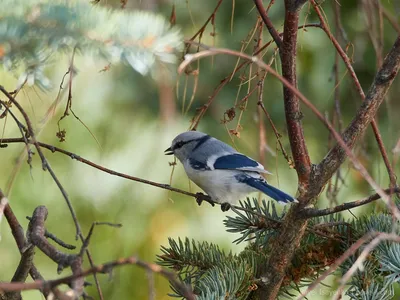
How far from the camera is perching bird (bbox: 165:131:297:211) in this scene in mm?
1665

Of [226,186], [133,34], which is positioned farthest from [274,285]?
[226,186]

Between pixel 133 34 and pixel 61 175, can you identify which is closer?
pixel 133 34

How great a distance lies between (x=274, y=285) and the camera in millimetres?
1010

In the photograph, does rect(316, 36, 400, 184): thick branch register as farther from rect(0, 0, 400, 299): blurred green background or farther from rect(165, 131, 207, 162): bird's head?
rect(165, 131, 207, 162): bird's head

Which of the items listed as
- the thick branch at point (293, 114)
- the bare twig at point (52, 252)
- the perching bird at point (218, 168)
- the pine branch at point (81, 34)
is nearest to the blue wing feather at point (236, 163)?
the perching bird at point (218, 168)

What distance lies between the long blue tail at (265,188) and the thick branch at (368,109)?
277mm

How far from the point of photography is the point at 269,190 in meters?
1.48

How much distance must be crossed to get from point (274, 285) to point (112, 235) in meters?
0.92

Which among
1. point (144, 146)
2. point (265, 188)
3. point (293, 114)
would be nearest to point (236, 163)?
point (265, 188)

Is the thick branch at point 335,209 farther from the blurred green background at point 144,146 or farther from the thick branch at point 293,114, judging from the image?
the blurred green background at point 144,146

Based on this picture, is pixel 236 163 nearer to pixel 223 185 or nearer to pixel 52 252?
pixel 223 185

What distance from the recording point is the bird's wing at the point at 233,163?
1.65 meters

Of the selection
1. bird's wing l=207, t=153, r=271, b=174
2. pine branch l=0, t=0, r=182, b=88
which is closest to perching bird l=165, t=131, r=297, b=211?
bird's wing l=207, t=153, r=271, b=174

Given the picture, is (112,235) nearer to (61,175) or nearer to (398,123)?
(61,175)
